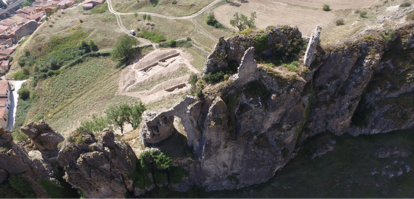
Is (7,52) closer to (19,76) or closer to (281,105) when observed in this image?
(19,76)

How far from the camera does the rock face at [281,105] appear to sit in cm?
2866

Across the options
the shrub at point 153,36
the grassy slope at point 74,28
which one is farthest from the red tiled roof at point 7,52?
the shrub at point 153,36

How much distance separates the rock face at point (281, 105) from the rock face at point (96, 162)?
16.2ft

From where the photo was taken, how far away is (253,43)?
30016 mm

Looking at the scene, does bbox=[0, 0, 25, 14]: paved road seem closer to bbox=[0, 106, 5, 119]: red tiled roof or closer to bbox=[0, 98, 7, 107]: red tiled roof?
bbox=[0, 98, 7, 107]: red tiled roof

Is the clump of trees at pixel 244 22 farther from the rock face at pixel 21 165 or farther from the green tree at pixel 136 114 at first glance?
the rock face at pixel 21 165

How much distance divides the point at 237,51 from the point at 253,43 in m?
2.36

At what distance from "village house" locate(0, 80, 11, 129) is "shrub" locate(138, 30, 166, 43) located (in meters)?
46.0

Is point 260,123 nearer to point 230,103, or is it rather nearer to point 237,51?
point 230,103

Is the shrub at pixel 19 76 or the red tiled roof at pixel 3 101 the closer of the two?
the red tiled roof at pixel 3 101

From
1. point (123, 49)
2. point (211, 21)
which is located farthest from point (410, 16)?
point (123, 49)

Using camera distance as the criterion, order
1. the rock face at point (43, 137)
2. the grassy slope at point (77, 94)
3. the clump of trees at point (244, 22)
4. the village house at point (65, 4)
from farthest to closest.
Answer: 1. the village house at point (65, 4)
2. the clump of trees at point (244, 22)
3. the grassy slope at point (77, 94)
4. the rock face at point (43, 137)

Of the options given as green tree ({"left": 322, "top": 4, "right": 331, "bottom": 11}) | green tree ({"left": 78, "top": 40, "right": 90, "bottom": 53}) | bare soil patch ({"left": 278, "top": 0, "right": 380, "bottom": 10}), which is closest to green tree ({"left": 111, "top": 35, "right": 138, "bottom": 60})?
green tree ({"left": 78, "top": 40, "right": 90, "bottom": 53})

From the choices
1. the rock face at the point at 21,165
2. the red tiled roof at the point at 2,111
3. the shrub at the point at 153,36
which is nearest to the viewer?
the rock face at the point at 21,165
